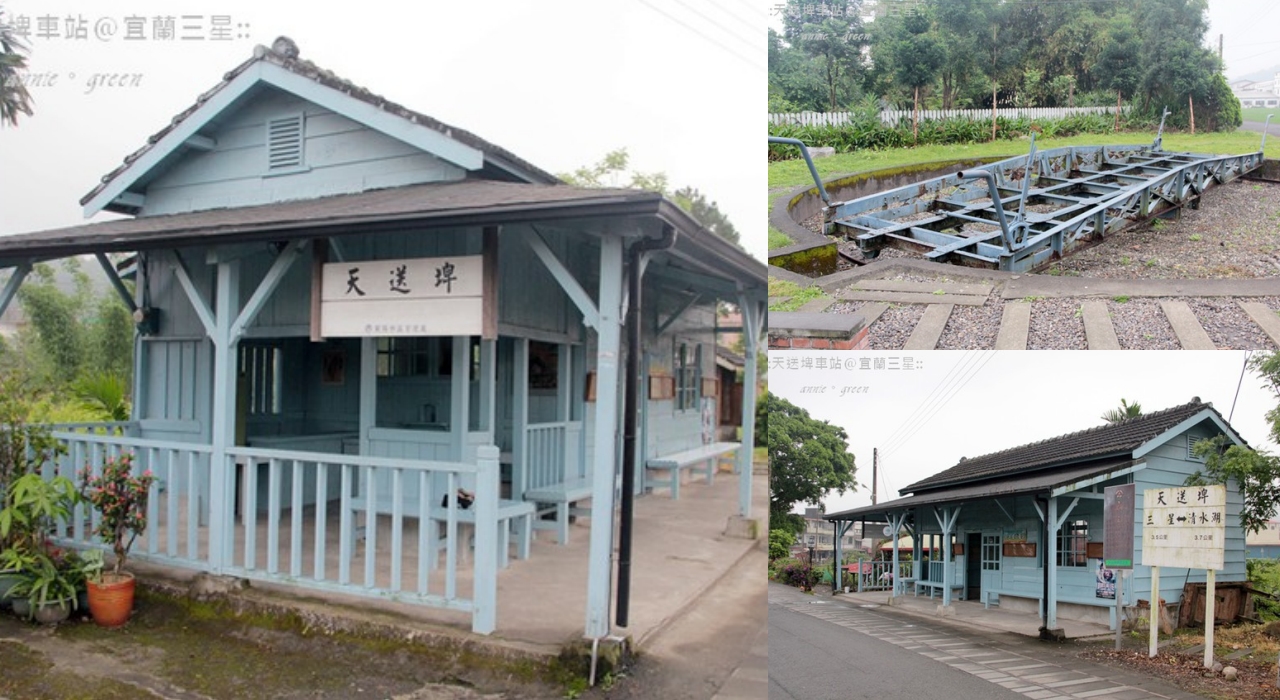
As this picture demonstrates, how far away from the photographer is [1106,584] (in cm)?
401

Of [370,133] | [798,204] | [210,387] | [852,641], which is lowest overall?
[852,641]

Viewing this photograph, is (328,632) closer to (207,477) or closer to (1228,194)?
(207,477)

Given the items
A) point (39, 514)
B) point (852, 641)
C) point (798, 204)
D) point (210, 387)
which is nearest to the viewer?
point (798, 204)

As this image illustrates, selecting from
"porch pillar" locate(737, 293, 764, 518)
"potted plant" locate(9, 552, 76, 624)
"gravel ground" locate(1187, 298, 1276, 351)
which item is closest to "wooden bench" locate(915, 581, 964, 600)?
"gravel ground" locate(1187, 298, 1276, 351)

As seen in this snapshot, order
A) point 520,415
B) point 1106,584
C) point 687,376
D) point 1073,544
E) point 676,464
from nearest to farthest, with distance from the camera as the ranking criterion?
point 1106,584
point 1073,544
point 520,415
point 676,464
point 687,376

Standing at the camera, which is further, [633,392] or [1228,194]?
[633,392]

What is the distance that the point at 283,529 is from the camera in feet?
27.4

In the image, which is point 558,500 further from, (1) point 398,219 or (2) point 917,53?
(2) point 917,53

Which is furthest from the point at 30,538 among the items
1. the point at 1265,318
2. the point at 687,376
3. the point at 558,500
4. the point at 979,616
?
the point at 687,376

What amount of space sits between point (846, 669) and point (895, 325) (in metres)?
1.56

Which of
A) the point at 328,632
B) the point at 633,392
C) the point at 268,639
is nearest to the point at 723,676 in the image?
the point at 633,392

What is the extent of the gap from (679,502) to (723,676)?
5.50m

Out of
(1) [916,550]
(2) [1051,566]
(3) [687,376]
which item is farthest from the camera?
(3) [687,376]

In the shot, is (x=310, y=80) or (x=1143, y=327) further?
(x=310, y=80)
